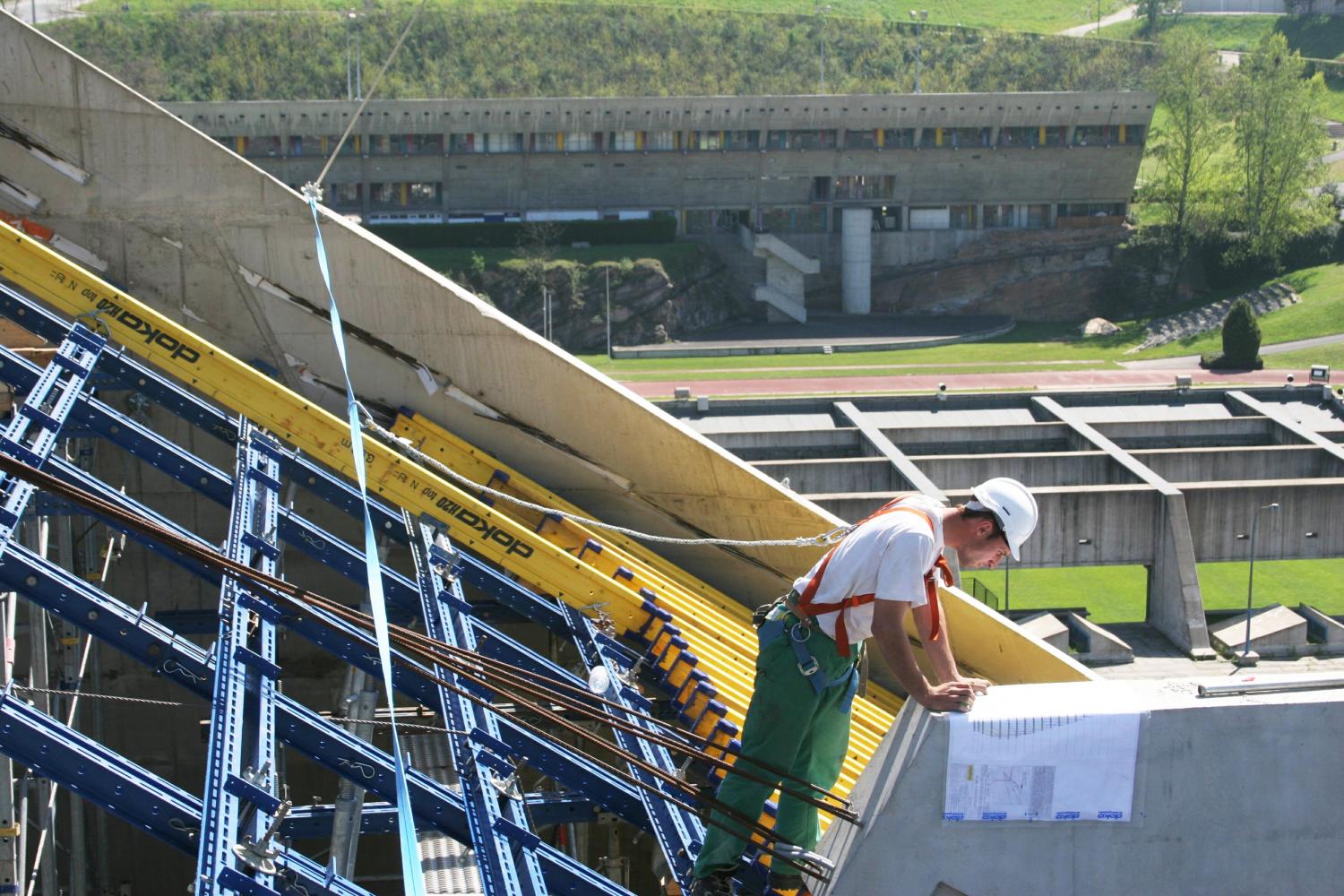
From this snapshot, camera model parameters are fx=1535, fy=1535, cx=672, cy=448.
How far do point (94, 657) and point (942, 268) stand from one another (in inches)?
2098

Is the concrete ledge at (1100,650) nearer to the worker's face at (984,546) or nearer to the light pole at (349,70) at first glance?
the worker's face at (984,546)

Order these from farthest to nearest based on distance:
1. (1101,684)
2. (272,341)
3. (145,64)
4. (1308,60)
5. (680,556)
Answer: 1. (1308,60)
2. (145,64)
3. (272,341)
4. (680,556)
5. (1101,684)

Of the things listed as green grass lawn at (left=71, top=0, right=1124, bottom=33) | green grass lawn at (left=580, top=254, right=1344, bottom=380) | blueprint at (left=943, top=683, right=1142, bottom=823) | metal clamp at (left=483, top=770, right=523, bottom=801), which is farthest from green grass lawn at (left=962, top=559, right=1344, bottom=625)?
green grass lawn at (left=71, top=0, right=1124, bottom=33)

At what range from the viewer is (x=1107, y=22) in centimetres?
11525

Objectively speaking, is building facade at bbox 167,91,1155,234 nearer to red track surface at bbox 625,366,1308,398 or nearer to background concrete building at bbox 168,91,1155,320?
background concrete building at bbox 168,91,1155,320

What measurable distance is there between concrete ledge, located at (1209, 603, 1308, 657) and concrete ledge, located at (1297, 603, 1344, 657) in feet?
0.70

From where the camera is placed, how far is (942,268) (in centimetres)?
6359

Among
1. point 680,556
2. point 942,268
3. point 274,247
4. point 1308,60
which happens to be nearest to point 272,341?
point 274,247

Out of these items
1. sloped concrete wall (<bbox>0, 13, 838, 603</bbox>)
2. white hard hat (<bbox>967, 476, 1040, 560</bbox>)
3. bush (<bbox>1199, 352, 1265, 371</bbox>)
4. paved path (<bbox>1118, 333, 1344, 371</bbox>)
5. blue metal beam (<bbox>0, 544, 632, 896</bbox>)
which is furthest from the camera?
paved path (<bbox>1118, 333, 1344, 371</bbox>)

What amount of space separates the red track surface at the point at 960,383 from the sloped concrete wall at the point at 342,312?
3074 centimetres

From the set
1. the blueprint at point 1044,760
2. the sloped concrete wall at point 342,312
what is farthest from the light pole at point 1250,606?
the blueprint at point 1044,760

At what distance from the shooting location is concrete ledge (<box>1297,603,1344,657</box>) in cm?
2584

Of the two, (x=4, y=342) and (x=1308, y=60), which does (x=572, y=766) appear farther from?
(x=1308, y=60)

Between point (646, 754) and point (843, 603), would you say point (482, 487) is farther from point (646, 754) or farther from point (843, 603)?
point (843, 603)
